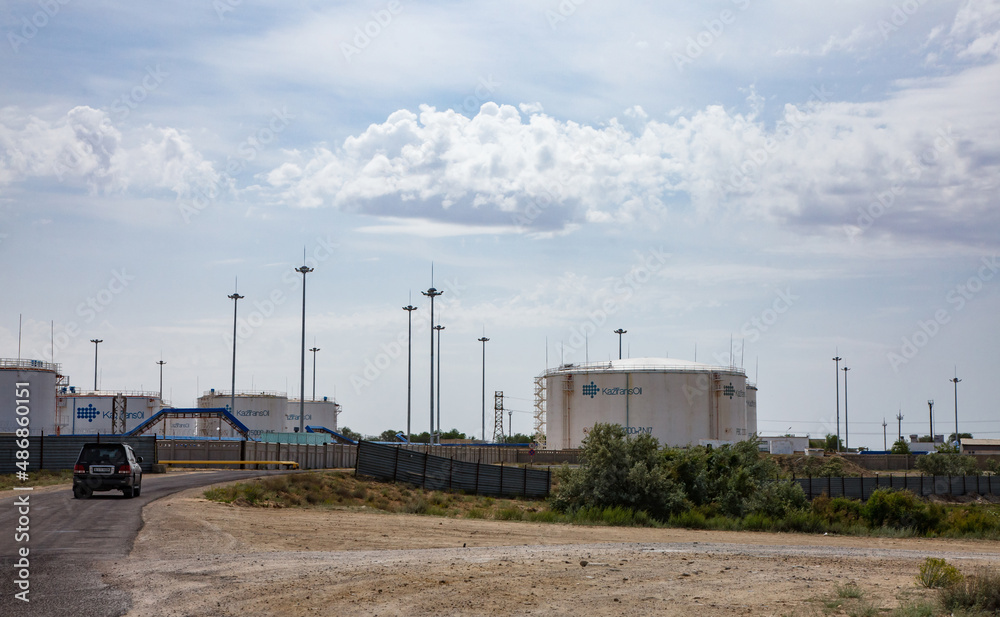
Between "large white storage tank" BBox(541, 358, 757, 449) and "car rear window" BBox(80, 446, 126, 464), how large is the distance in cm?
6046

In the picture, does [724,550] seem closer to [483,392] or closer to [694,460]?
[694,460]

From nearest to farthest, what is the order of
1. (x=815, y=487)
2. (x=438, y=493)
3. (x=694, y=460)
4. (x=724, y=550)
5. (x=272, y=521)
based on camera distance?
(x=724, y=550) < (x=272, y=521) < (x=694, y=460) < (x=438, y=493) < (x=815, y=487)

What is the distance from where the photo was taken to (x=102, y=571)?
43.7 ft

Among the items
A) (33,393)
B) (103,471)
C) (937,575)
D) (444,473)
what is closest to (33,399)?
(33,393)

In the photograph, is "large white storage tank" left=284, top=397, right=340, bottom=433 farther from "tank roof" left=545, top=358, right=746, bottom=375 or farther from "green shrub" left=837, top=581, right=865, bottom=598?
"green shrub" left=837, top=581, right=865, bottom=598

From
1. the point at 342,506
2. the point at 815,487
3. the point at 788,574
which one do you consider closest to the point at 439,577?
the point at 788,574

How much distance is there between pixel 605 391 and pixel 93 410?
168 feet

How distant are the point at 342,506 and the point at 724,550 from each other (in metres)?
15.7

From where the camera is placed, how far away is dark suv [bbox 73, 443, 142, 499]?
2597 centimetres

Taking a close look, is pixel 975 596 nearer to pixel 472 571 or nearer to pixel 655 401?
pixel 472 571

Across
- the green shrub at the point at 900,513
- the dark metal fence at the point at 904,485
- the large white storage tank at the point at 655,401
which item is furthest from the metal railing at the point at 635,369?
the green shrub at the point at 900,513

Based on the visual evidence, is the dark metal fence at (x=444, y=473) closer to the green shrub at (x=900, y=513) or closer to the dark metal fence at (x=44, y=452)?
the dark metal fence at (x=44, y=452)

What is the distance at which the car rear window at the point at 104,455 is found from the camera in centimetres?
2617

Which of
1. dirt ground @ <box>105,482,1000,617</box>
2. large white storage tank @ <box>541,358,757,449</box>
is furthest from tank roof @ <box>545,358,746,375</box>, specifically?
dirt ground @ <box>105,482,1000,617</box>
